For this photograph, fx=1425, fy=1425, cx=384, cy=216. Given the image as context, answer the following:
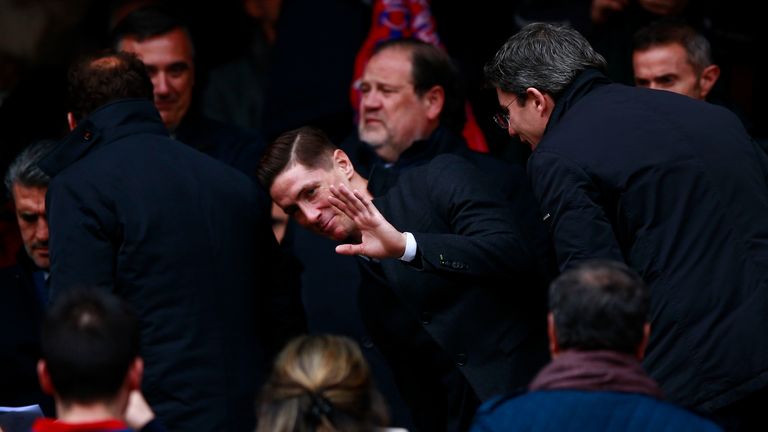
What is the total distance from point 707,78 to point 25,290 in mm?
2847

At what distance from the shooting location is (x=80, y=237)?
14.3ft

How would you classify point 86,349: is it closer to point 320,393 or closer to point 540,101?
point 320,393

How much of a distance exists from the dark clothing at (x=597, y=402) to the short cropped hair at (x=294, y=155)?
1.77 m

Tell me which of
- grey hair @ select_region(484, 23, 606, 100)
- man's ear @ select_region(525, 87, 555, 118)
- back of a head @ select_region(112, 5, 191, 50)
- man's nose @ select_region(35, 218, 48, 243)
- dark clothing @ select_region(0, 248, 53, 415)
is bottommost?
dark clothing @ select_region(0, 248, 53, 415)

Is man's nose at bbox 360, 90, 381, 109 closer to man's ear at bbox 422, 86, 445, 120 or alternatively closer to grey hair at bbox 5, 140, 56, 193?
man's ear at bbox 422, 86, 445, 120

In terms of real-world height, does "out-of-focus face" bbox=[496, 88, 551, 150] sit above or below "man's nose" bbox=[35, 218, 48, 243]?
above

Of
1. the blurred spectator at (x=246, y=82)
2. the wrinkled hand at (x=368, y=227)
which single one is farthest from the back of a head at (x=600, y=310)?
the blurred spectator at (x=246, y=82)

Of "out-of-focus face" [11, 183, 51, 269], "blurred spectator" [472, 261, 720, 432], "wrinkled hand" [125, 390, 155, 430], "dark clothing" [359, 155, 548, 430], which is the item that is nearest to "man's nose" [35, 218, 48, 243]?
"out-of-focus face" [11, 183, 51, 269]

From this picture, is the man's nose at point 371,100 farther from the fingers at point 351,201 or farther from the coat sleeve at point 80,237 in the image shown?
the coat sleeve at point 80,237

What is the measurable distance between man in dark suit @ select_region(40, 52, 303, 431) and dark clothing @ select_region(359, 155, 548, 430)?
51cm

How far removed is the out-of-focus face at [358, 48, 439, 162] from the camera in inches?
234

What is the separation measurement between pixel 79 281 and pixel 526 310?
4.92 ft

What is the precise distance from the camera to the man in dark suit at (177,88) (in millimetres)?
6246


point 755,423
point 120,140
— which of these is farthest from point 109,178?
point 755,423
